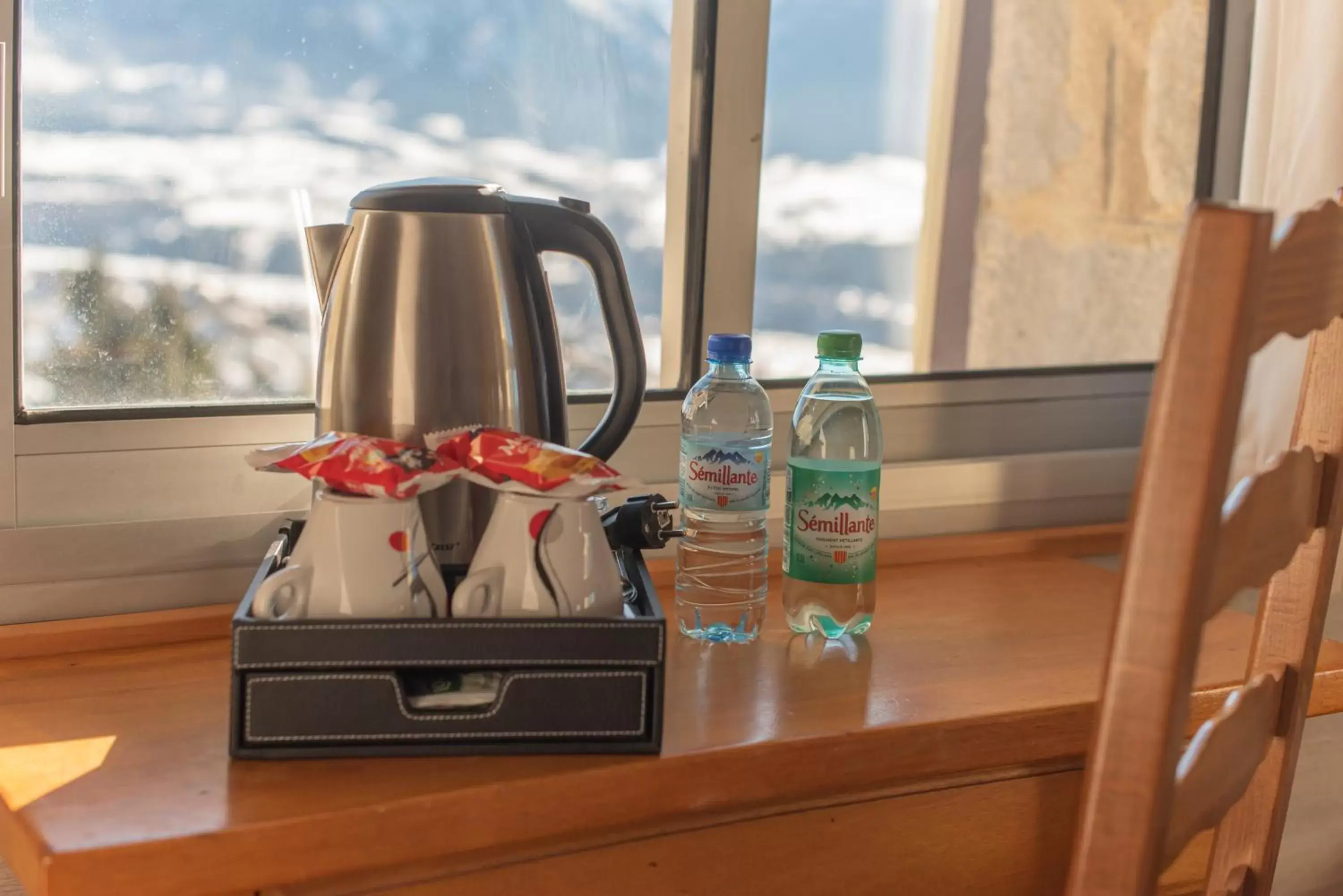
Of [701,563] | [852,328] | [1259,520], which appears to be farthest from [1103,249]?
[1259,520]

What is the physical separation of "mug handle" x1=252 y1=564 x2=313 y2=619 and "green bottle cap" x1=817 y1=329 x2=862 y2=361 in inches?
16.9

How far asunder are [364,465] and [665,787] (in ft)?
0.83

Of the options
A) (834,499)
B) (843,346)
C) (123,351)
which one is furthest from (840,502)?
(123,351)

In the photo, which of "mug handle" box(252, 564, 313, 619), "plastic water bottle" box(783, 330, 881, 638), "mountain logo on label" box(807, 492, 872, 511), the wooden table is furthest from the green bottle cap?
"mug handle" box(252, 564, 313, 619)

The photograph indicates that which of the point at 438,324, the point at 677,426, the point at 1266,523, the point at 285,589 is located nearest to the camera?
the point at 1266,523

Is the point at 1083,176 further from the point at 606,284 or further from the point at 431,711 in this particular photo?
the point at 431,711

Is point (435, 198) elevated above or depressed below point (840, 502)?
above

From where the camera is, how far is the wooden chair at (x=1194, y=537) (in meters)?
0.45

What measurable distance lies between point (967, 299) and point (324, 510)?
34.6 inches

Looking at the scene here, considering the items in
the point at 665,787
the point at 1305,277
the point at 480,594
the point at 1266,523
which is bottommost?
the point at 665,787

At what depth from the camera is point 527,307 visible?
0.87 meters

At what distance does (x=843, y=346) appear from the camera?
96 cm

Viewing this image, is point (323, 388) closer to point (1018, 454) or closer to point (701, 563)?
point (701, 563)

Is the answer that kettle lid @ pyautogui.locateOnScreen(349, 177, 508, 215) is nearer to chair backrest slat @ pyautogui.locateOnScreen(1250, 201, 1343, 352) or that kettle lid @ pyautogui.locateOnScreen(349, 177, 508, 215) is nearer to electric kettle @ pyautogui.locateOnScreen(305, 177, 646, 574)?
electric kettle @ pyautogui.locateOnScreen(305, 177, 646, 574)
